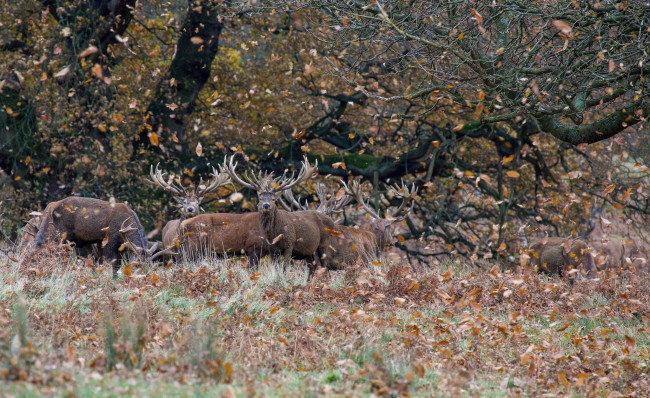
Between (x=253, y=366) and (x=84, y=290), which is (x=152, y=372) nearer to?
(x=253, y=366)

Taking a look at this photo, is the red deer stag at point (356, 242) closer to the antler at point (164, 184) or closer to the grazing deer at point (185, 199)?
the grazing deer at point (185, 199)

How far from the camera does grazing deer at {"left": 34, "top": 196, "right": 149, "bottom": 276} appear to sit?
1188 centimetres

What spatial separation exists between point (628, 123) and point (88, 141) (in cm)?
1208

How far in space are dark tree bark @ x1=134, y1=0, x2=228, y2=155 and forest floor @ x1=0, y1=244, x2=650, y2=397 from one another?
7.10m

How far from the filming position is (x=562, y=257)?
489 inches

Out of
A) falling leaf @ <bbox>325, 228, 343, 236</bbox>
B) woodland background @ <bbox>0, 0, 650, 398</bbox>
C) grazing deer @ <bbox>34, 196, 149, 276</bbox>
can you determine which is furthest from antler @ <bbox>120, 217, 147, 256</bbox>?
falling leaf @ <bbox>325, 228, 343, 236</bbox>

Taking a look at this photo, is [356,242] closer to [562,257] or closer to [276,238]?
[276,238]

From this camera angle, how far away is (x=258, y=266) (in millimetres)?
11977

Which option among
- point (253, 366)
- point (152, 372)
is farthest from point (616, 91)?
point (152, 372)

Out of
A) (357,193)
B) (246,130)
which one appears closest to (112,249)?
(357,193)

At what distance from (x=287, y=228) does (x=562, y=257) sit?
14.8 feet

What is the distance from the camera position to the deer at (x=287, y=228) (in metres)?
12.5

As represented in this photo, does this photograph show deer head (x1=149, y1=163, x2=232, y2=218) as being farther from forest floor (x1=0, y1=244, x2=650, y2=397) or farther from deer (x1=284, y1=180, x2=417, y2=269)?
forest floor (x1=0, y1=244, x2=650, y2=397)

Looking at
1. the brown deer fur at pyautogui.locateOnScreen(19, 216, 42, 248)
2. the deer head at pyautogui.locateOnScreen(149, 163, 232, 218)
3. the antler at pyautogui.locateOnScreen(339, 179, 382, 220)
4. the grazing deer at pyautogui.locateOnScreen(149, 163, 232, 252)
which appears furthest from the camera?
the antler at pyautogui.locateOnScreen(339, 179, 382, 220)
